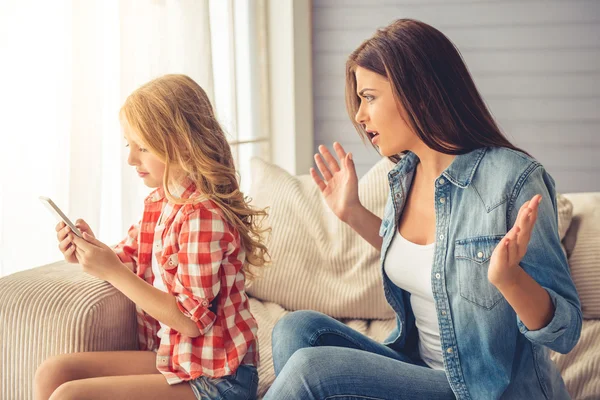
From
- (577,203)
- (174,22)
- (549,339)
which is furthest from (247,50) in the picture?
(549,339)

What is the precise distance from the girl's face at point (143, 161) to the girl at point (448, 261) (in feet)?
1.37

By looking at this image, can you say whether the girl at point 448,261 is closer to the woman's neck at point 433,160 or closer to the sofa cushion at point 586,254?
the woman's neck at point 433,160

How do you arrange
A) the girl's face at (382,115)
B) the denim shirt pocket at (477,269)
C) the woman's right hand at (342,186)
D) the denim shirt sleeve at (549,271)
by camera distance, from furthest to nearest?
the woman's right hand at (342,186) → the girl's face at (382,115) → the denim shirt pocket at (477,269) → the denim shirt sleeve at (549,271)

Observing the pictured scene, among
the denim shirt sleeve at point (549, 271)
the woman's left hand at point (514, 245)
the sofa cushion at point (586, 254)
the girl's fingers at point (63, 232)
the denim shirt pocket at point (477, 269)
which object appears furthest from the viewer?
the sofa cushion at point (586, 254)

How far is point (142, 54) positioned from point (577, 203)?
136cm

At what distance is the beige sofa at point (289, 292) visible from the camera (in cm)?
153

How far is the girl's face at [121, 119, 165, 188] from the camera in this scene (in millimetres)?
1521

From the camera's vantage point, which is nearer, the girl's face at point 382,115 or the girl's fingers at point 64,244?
the girl's face at point 382,115

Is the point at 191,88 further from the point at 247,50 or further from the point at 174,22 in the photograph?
the point at 247,50

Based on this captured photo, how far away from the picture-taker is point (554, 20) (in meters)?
3.45

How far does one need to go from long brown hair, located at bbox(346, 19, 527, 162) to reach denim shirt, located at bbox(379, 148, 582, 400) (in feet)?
0.13

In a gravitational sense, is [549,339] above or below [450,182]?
below

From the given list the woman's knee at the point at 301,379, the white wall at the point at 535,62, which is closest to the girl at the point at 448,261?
the woman's knee at the point at 301,379

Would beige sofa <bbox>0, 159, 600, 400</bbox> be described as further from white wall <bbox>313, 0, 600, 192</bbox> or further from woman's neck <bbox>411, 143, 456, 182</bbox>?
white wall <bbox>313, 0, 600, 192</bbox>
